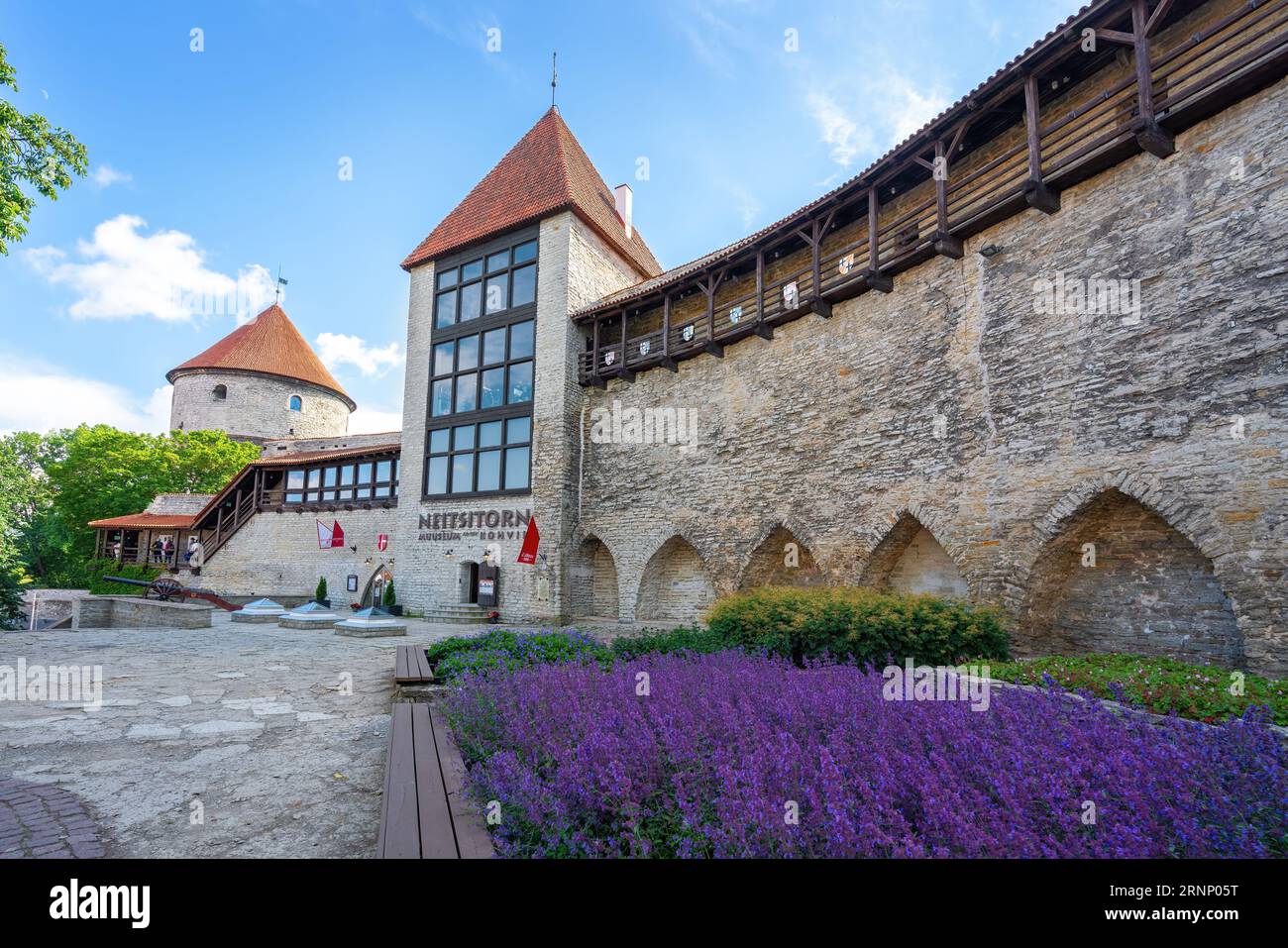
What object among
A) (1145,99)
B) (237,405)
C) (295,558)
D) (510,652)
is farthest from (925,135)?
(237,405)

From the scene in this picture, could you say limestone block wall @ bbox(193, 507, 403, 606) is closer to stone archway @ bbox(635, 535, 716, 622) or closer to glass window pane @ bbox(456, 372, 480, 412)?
glass window pane @ bbox(456, 372, 480, 412)

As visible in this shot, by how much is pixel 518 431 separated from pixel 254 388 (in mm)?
25215

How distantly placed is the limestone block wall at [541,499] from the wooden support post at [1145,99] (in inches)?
489

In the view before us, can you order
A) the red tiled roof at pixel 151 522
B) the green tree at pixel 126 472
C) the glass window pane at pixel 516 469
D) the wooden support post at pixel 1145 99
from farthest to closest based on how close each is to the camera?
the green tree at pixel 126 472 → the red tiled roof at pixel 151 522 → the glass window pane at pixel 516 469 → the wooden support post at pixel 1145 99

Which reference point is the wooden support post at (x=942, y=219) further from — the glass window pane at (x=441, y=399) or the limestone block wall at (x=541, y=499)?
the glass window pane at (x=441, y=399)

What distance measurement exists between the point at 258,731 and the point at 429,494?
14.6m

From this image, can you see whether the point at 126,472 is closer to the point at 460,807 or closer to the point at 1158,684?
the point at 460,807

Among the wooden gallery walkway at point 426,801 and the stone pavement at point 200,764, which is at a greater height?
the wooden gallery walkway at point 426,801

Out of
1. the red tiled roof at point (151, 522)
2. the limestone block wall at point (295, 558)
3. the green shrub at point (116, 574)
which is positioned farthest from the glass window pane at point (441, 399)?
the green shrub at point (116, 574)

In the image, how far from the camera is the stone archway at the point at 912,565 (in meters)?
10.7

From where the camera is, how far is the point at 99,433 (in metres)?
33.0

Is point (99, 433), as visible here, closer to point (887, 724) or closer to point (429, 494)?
point (429, 494)

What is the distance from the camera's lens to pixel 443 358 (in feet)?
65.0

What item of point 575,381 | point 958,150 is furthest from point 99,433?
point 958,150
